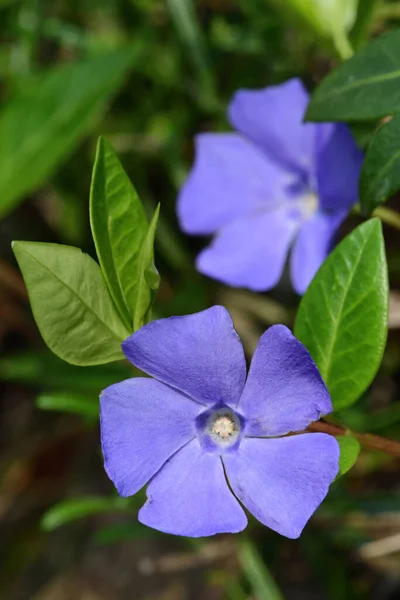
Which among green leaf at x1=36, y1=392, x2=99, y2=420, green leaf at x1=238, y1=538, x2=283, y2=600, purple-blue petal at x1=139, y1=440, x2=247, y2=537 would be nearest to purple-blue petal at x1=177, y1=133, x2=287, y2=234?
green leaf at x1=36, y1=392, x2=99, y2=420

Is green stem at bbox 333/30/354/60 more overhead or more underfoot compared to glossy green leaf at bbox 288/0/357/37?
more underfoot

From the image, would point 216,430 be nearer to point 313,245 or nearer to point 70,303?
point 70,303

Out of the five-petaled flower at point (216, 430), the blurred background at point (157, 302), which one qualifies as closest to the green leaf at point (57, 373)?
the blurred background at point (157, 302)

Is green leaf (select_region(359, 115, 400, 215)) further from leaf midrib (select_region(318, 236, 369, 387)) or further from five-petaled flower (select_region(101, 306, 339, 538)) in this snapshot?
five-petaled flower (select_region(101, 306, 339, 538))

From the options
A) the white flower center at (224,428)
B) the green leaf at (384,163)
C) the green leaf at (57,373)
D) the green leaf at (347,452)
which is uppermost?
the green leaf at (384,163)

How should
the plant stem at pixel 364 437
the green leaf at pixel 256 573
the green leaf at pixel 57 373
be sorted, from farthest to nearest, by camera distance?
1. the green leaf at pixel 57 373
2. the green leaf at pixel 256 573
3. the plant stem at pixel 364 437

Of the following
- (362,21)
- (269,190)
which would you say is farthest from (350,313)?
(362,21)

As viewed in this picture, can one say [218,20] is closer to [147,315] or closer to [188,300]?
[188,300]

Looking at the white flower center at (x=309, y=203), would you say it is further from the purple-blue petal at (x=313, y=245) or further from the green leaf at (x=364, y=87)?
the green leaf at (x=364, y=87)
